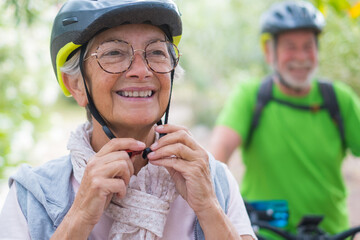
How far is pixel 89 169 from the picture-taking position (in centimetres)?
181

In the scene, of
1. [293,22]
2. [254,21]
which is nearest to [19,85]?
[293,22]

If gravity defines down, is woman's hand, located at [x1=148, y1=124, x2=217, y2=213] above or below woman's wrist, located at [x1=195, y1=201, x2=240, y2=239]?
above

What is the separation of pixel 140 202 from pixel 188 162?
1.01ft

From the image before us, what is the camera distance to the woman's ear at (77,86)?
2.19m

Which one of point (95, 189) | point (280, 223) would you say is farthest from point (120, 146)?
point (280, 223)

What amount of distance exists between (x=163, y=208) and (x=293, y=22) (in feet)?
9.25

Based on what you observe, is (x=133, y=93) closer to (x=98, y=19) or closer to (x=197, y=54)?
(x=98, y=19)

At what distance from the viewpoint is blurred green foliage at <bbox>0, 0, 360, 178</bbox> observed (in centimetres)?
456

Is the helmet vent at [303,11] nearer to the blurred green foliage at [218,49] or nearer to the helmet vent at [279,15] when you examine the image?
the helmet vent at [279,15]

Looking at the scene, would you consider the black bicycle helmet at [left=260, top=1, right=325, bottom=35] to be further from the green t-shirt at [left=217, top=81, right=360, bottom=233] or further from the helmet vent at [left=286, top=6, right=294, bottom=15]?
the green t-shirt at [left=217, top=81, right=360, bottom=233]

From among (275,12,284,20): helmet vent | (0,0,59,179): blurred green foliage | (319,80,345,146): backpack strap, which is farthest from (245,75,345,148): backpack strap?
(0,0,59,179): blurred green foliage

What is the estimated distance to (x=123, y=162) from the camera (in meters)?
1.81

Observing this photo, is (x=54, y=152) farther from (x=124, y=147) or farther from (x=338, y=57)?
(x=124, y=147)

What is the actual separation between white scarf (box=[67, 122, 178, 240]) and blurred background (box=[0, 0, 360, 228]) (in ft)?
3.77
